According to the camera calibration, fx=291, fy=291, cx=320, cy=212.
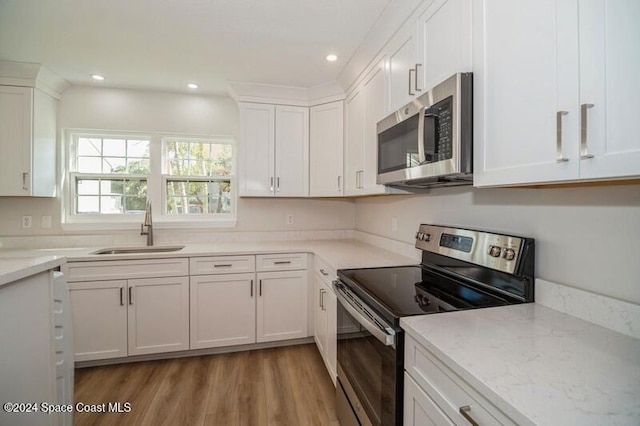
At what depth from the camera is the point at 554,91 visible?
2.63ft

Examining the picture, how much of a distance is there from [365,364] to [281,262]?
1383 mm

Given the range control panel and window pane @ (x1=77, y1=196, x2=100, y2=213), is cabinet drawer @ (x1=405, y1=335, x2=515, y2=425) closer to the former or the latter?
the range control panel

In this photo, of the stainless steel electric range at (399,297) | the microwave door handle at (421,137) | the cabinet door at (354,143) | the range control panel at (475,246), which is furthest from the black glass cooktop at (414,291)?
the cabinet door at (354,143)

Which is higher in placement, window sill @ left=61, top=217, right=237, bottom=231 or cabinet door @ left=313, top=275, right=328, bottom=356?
window sill @ left=61, top=217, right=237, bottom=231

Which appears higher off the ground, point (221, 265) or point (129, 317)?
point (221, 265)

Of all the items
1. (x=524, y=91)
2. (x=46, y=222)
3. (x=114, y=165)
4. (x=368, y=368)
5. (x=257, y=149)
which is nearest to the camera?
(x=524, y=91)

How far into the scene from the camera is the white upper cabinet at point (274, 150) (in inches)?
110

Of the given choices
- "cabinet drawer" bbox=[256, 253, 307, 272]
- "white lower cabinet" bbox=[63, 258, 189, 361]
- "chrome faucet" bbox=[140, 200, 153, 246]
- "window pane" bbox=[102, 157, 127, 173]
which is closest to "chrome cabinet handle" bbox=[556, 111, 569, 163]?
"cabinet drawer" bbox=[256, 253, 307, 272]

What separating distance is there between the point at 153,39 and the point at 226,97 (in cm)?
107

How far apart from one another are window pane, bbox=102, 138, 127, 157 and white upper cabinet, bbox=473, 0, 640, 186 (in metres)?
3.16

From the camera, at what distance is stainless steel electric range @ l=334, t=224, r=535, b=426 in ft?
3.59

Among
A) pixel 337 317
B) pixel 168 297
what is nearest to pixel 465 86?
pixel 337 317

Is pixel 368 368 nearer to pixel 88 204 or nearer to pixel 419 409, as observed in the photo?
pixel 419 409

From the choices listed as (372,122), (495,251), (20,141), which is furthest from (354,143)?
(20,141)
